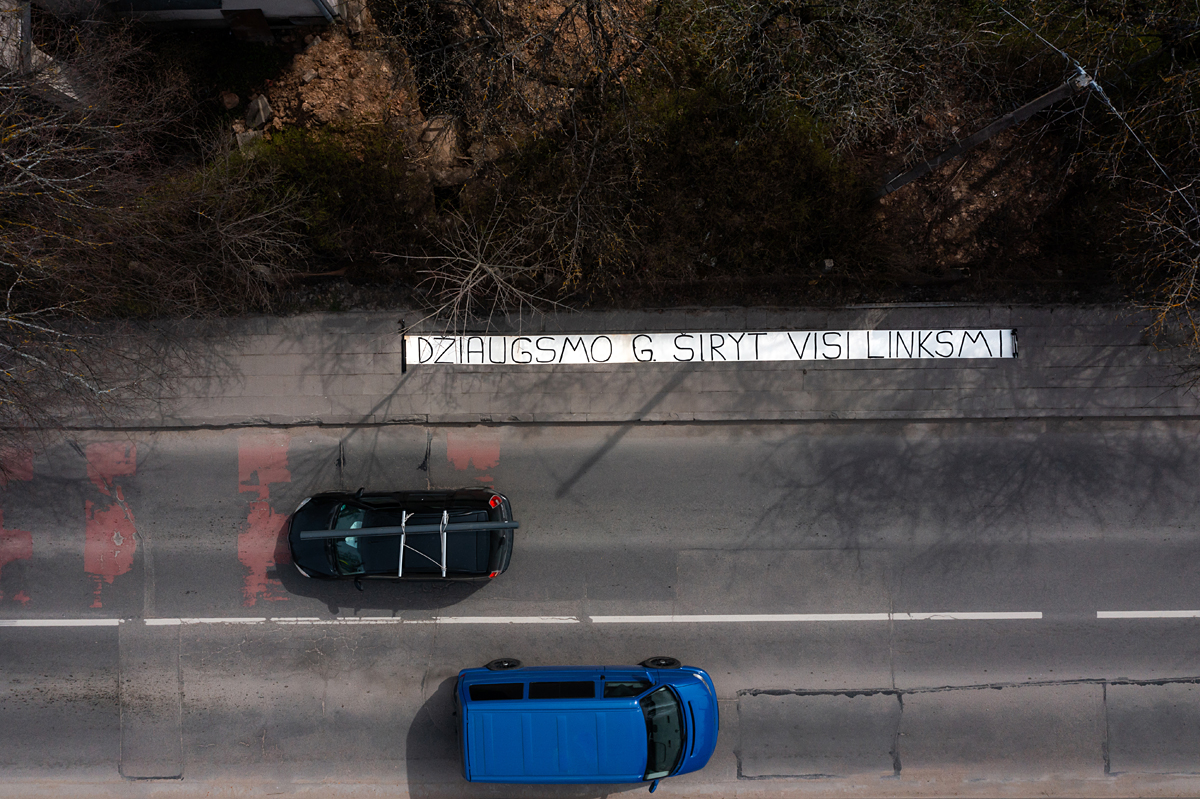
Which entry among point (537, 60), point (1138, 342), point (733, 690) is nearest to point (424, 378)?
point (537, 60)

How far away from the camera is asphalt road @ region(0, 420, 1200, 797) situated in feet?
38.1

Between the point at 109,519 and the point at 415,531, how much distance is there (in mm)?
5924

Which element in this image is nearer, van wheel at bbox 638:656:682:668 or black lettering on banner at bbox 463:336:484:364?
van wheel at bbox 638:656:682:668

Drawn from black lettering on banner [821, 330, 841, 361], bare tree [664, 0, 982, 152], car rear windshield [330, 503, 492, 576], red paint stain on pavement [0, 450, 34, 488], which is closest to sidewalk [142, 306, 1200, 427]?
black lettering on banner [821, 330, 841, 361]

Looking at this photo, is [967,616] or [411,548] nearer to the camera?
[411,548]

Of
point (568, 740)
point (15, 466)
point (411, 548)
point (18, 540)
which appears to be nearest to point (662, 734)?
point (568, 740)

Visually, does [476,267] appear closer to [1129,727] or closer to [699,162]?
[699,162]

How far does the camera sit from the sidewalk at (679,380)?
11.6 m

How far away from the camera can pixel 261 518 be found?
11719 mm

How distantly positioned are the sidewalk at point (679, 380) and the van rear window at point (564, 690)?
14.6 ft

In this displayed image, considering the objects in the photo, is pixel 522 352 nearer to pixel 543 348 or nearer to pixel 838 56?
pixel 543 348

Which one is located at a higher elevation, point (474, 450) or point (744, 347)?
point (744, 347)

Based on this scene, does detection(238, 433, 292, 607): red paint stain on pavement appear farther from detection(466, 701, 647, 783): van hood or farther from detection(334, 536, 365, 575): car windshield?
detection(466, 701, 647, 783): van hood

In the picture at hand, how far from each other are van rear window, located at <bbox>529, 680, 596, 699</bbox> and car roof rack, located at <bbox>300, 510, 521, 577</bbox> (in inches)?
96.0
